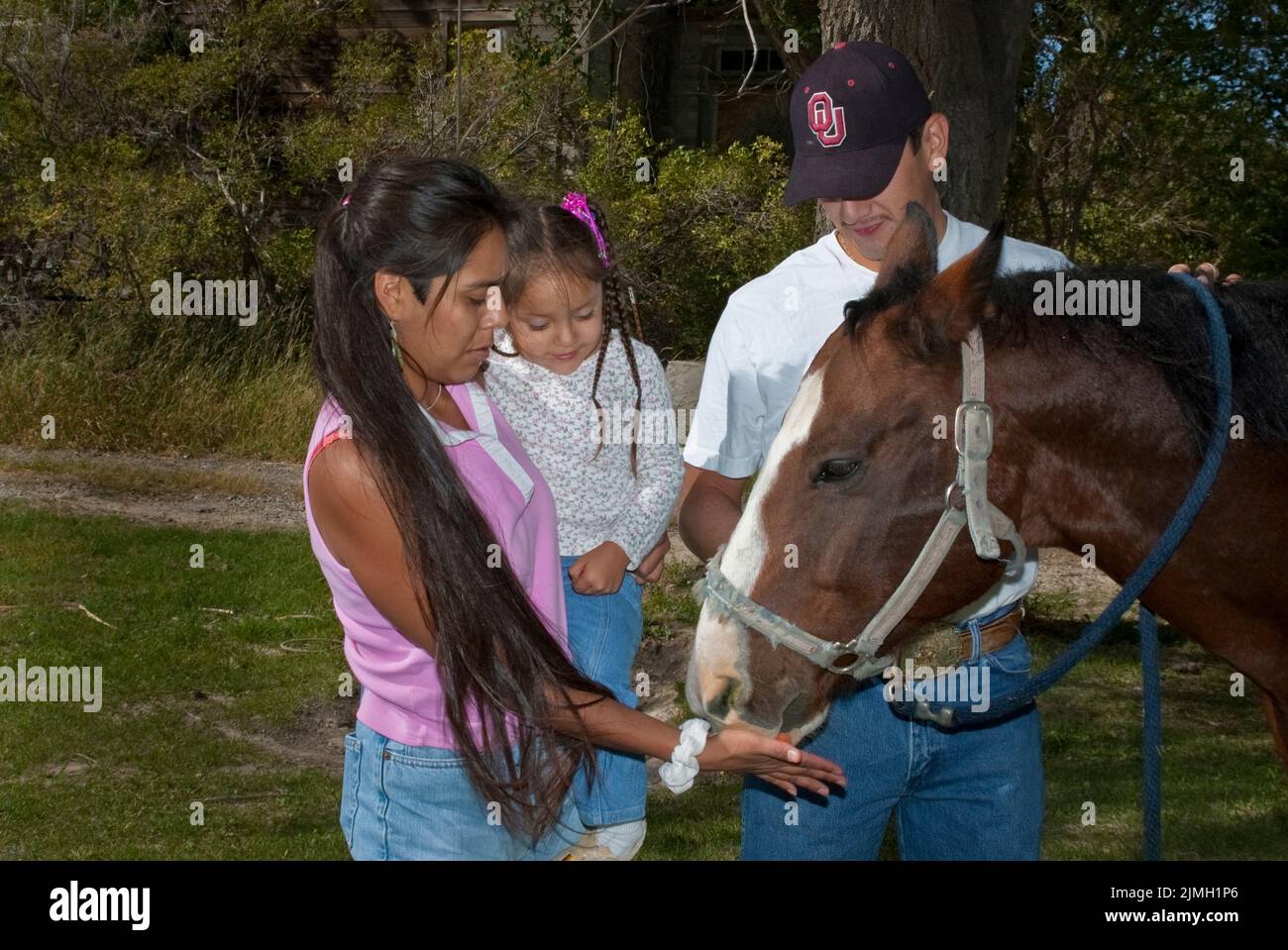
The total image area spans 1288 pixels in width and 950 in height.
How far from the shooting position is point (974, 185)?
18.6 ft

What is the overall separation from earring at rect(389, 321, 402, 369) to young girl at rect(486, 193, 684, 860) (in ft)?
1.86

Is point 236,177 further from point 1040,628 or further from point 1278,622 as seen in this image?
point 1278,622

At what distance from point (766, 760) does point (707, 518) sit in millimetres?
599

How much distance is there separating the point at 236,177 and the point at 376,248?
1083 centimetres

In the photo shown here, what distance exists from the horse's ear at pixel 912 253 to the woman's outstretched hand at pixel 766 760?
0.87m

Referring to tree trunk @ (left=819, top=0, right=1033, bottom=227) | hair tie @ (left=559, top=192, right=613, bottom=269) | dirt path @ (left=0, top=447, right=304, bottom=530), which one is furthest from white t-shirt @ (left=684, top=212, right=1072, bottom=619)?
dirt path @ (left=0, top=447, right=304, bottom=530)

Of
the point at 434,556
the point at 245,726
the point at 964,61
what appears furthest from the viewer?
the point at 245,726

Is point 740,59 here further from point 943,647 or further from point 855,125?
point 943,647

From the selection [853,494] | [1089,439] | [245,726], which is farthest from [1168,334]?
[245,726]

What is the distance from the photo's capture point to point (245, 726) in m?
6.02

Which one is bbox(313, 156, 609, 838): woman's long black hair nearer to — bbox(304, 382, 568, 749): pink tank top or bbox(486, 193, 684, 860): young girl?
bbox(304, 382, 568, 749): pink tank top

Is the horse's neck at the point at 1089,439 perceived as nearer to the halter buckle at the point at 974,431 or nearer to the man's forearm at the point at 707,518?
the halter buckle at the point at 974,431

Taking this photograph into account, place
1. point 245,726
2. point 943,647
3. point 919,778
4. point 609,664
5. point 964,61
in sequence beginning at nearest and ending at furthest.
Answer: point 943,647 < point 919,778 < point 609,664 < point 964,61 < point 245,726

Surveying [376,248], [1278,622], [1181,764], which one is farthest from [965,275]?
[1181,764]
